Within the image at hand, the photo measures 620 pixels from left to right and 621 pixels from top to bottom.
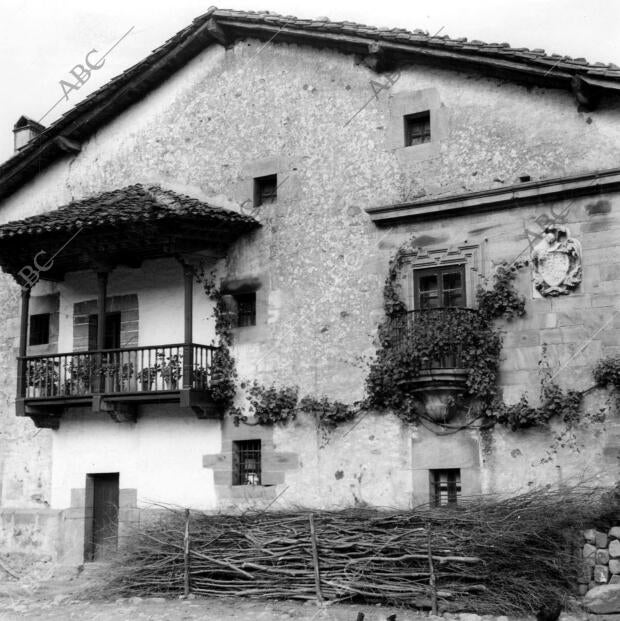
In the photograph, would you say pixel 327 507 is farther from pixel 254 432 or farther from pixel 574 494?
pixel 574 494

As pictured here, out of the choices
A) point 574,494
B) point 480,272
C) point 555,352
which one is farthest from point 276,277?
point 574,494

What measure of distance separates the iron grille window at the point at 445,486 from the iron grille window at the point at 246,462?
131 inches

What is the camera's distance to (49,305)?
20828 millimetres

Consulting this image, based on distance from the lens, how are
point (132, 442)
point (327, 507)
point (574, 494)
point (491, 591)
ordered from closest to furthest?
point (491, 591) → point (574, 494) → point (327, 507) → point (132, 442)

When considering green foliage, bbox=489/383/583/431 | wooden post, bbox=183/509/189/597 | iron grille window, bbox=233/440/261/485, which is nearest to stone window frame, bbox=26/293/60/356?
iron grille window, bbox=233/440/261/485

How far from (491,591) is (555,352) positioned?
153 inches

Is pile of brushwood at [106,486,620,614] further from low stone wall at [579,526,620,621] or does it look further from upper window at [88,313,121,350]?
upper window at [88,313,121,350]

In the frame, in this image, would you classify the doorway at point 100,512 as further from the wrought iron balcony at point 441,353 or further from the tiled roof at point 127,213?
the wrought iron balcony at point 441,353

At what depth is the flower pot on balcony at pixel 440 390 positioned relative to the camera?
15.4 metres

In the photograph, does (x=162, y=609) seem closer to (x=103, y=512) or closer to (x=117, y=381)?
(x=117, y=381)

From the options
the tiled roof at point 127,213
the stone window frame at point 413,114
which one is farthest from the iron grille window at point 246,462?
the stone window frame at point 413,114

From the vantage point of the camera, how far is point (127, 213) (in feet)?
57.6

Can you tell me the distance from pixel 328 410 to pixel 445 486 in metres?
2.31

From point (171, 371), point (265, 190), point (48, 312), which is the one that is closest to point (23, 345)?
point (48, 312)
